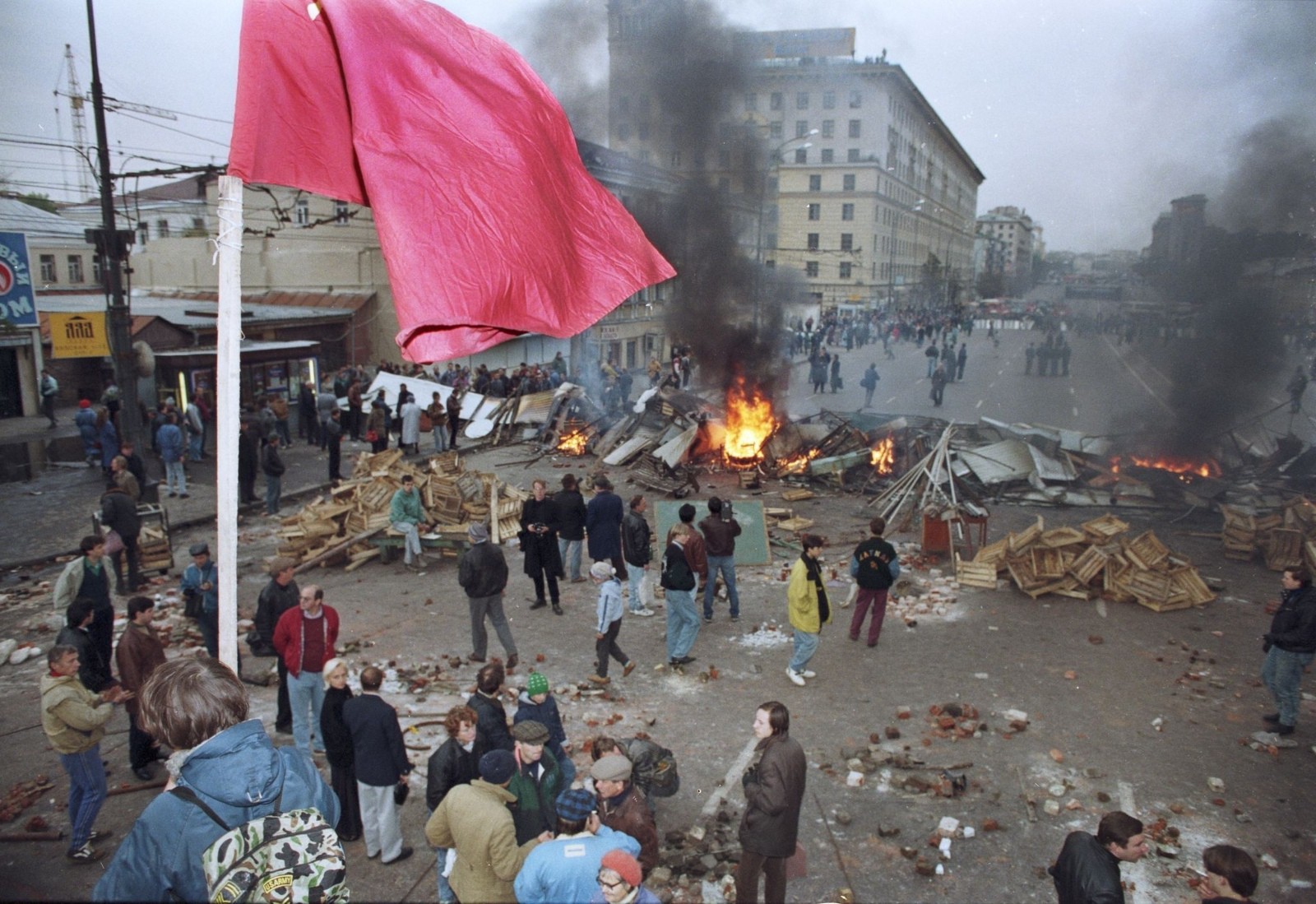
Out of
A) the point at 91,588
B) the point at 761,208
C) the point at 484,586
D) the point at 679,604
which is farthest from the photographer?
the point at 761,208

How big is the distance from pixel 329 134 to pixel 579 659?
20.9 ft

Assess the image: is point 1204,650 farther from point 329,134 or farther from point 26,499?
point 26,499

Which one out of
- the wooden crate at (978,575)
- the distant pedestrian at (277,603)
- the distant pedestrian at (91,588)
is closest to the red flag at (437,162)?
the distant pedestrian at (277,603)

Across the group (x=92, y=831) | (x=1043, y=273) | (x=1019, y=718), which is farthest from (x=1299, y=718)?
(x=1043, y=273)

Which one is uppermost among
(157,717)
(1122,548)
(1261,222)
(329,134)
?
(1261,222)

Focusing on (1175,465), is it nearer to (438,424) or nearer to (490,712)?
(438,424)

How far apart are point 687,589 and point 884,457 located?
954 centimetres

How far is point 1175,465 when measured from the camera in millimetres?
16906

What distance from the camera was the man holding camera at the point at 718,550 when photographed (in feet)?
30.8

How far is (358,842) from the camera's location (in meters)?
5.48

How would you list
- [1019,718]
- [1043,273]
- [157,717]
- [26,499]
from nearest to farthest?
A: [157,717]
[1019,718]
[26,499]
[1043,273]

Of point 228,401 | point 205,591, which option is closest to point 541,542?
point 205,591

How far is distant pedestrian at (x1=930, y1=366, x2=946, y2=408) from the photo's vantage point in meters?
28.0

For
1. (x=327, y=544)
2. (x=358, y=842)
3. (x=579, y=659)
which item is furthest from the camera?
(x=327, y=544)
